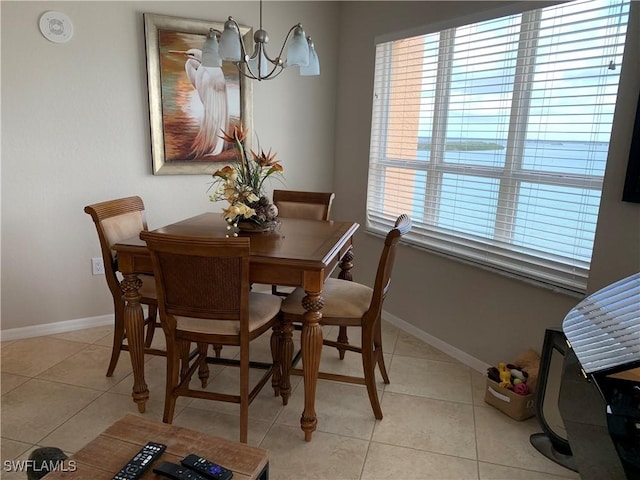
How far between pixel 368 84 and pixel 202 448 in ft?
9.09

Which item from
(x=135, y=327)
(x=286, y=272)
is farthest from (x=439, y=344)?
(x=135, y=327)

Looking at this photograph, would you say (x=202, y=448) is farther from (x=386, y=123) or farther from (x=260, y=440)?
(x=386, y=123)

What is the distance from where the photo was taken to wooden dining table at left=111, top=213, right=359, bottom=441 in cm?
190

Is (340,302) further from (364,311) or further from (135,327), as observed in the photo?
(135,327)

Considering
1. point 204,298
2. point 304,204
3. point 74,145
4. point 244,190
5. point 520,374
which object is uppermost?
point 74,145

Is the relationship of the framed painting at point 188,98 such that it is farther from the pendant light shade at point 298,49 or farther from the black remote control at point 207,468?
the black remote control at point 207,468

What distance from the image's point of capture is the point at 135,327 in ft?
7.04

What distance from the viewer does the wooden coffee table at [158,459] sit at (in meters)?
1.19

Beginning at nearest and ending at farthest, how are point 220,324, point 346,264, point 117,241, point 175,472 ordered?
point 175,472 < point 220,324 < point 117,241 < point 346,264

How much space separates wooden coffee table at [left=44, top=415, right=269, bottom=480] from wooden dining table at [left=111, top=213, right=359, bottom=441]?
0.71 metres

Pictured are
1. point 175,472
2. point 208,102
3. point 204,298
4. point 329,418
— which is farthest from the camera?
point 208,102

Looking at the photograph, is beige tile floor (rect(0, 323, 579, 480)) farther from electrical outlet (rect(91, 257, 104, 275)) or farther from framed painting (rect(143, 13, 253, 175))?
framed painting (rect(143, 13, 253, 175))

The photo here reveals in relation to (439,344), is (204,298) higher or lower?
higher

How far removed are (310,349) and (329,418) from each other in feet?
1.62
